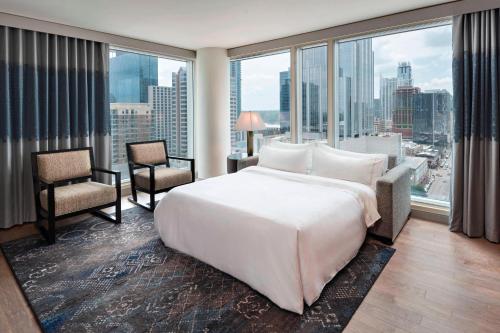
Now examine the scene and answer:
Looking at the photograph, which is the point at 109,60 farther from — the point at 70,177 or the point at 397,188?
the point at 397,188

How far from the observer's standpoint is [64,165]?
12.0ft

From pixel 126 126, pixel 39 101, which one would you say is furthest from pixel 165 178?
pixel 39 101

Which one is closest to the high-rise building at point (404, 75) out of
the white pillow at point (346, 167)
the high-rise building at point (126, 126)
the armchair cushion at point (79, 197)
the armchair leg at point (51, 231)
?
the white pillow at point (346, 167)

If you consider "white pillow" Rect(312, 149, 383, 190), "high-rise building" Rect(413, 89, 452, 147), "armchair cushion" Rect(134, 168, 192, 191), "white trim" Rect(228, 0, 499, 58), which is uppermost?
"white trim" Rect(228, 0, 499, 58)

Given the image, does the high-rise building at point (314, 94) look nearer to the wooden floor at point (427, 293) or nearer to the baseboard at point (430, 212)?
the baseboard at point (430, 212)

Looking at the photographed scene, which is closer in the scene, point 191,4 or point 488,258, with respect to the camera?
point 488,258

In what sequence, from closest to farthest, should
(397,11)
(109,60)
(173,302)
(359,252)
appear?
(173,302) < (359,252) < (397,11) < (109,60)

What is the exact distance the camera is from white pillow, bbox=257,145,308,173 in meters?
3.77

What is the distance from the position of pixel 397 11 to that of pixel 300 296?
3.33 metres

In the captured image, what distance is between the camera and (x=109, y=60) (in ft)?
14.8

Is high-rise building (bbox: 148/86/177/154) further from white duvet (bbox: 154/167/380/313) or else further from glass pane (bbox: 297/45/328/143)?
white duvet (bbox: 154/167/380/313)

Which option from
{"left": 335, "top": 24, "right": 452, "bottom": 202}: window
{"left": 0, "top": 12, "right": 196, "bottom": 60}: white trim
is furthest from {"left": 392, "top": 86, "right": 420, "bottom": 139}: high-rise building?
{"left": 0, "top": 12, "right": 196, "bottom": 60}: white trim

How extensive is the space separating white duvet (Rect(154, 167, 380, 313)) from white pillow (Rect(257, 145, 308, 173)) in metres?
0.51

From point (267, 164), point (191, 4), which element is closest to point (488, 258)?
point (267, 164)
